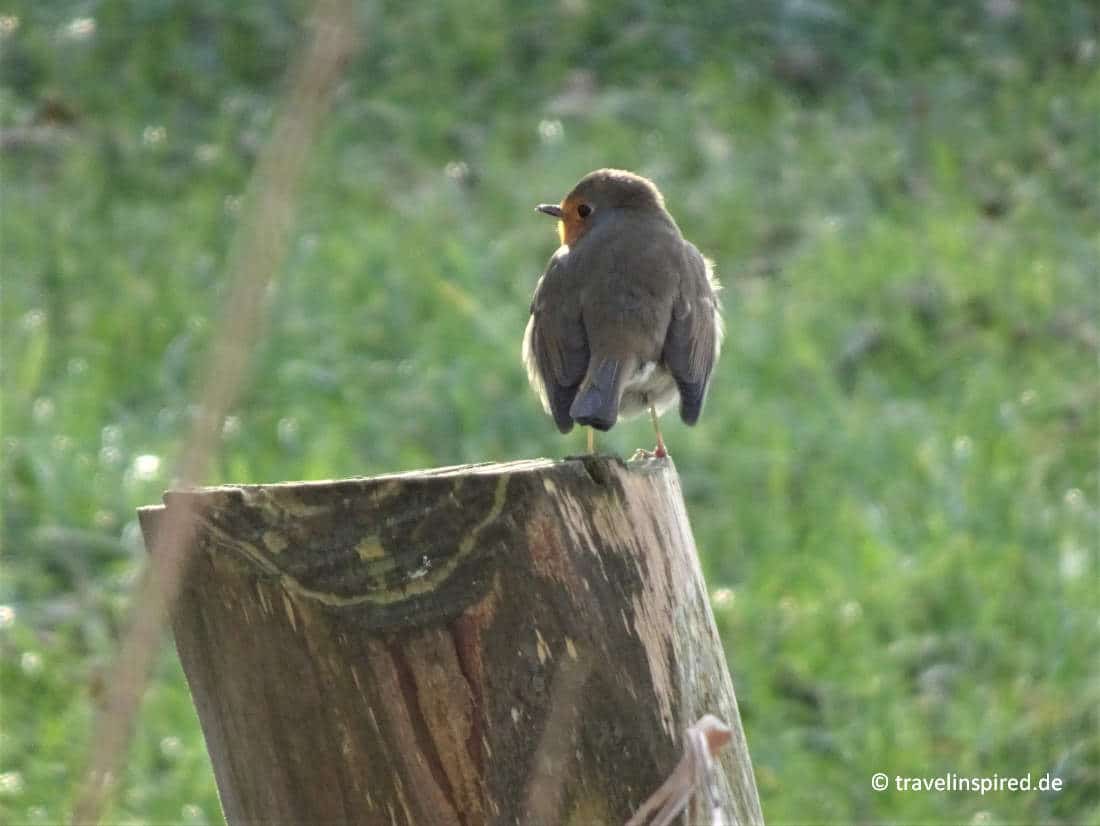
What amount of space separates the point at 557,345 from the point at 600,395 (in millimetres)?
298

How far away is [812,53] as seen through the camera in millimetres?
8625

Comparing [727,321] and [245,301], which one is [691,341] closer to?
[245,301]

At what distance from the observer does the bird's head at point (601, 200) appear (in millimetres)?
4074

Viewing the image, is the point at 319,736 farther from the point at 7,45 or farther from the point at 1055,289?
the point at 7,45

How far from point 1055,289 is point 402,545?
210 inches

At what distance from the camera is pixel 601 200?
4.12m

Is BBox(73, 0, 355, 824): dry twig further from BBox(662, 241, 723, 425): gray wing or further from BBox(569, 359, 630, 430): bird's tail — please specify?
BBox(662, 241, 723, 425): gray wing

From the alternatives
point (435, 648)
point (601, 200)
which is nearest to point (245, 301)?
point (435, 648)

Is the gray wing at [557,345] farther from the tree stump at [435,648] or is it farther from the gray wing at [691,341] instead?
the tree stump at [435,648]

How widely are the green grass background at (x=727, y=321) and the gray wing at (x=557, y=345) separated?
1.32 metres

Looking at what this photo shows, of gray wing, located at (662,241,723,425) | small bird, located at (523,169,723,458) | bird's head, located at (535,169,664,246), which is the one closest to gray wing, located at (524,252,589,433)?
small bird, located at (523,169,723,458)

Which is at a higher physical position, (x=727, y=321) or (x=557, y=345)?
(x=557, y=345)

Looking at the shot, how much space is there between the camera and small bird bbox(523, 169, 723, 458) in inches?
130

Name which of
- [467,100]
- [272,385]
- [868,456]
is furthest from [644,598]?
[467,100]
